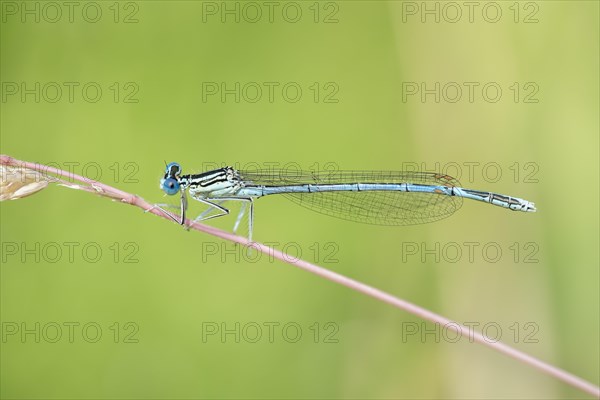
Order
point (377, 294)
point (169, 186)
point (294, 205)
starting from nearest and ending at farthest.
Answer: point (377, 294) → point (169, 186) → point (294, 205)

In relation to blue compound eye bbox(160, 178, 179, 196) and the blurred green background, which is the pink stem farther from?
the blurred green background

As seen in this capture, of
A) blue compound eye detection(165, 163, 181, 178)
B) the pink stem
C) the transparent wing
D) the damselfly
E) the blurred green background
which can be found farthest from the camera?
the transparent wing

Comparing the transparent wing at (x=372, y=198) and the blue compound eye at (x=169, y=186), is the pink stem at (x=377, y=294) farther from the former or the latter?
the transparent wing at (x=372, y=198)

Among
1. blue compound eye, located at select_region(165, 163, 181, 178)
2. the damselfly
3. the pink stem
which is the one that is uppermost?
blue compound eye, located at select_region(165, 163, 181, 178)

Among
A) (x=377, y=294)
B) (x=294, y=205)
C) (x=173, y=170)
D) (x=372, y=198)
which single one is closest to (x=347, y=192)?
(x=372, y=198)

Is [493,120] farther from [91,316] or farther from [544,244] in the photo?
[91,316]

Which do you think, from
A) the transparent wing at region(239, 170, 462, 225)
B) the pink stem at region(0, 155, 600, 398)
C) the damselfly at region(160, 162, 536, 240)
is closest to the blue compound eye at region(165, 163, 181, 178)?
the damselfly at region(160, 162, 536, 240)

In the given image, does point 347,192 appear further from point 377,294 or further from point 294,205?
point 377,294

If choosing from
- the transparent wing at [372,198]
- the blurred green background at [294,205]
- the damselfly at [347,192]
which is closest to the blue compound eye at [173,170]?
the damselfly at [347,192]
